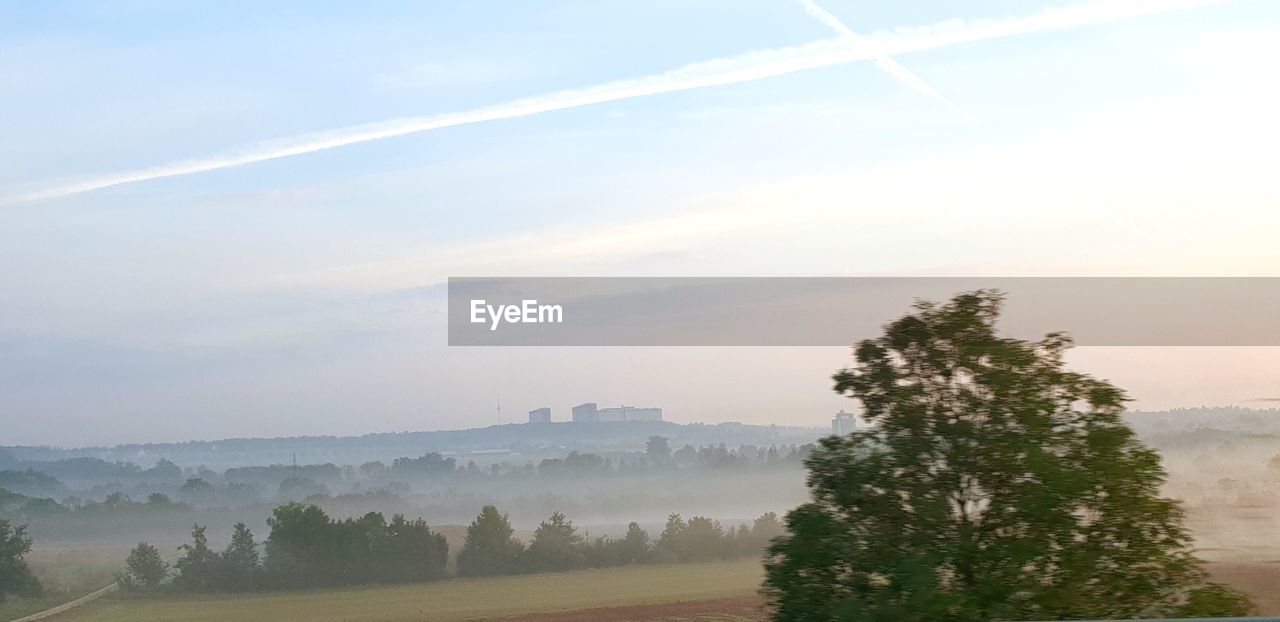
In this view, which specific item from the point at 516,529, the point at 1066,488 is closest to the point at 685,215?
the point at 516,529

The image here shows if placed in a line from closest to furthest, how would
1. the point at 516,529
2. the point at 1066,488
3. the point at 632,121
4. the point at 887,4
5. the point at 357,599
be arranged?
1. the point at 1066,488
2. the point at 887,4
3. the point at 632,121
4. the point at 357,599
5. the point at 516,529

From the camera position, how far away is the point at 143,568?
4256 cm

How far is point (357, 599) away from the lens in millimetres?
38406

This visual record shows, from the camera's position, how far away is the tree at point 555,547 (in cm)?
3956

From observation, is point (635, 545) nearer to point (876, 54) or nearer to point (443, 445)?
point (443, 445)

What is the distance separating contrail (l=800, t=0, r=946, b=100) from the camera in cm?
2270

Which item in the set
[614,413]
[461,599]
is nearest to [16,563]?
[461,599]

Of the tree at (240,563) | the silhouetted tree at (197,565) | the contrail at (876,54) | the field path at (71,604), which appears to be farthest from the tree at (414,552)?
the contrail at (876,54)

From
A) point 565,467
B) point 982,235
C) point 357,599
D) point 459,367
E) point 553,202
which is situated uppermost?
point 553,202

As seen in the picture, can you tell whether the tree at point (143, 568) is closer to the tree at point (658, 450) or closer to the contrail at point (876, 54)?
the tree at point (658, 450)

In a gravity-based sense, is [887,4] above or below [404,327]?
above

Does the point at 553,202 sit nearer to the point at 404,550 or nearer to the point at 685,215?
the point at 685,215

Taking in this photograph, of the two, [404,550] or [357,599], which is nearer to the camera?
[357,599]

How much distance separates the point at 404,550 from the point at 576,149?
15885 mm
